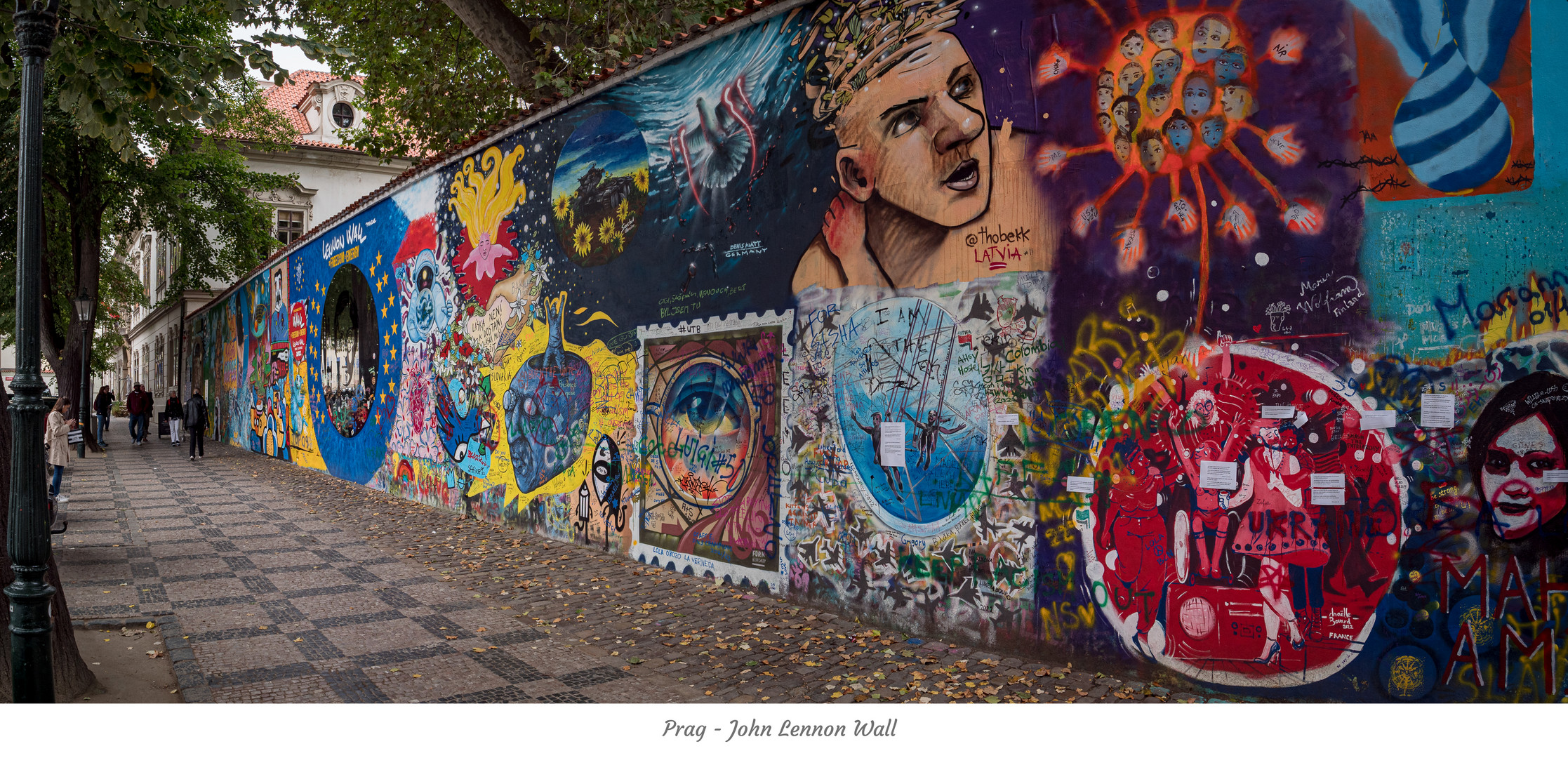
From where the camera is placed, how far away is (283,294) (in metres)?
19.2

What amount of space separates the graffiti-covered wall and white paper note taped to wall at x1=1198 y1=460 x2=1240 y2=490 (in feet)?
0.07

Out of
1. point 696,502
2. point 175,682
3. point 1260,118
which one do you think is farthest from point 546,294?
point 1260,118

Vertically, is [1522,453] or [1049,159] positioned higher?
Answer: [1049,159]

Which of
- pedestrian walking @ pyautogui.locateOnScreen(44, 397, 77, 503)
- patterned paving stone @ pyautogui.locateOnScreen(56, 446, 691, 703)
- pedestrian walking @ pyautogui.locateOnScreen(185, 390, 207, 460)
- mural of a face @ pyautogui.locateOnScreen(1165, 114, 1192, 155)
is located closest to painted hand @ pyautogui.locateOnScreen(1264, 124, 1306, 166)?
mural of a face @ pyautogui.locateOnScreen(1165, 114, 1192, 155)

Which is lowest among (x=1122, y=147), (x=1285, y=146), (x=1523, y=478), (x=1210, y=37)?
(x=1523, y=478)

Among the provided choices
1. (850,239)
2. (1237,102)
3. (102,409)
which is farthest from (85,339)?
(1237,102)

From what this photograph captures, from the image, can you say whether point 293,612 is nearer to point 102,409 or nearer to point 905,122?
point 905,122

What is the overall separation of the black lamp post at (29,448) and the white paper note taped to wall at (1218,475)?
5.46 m

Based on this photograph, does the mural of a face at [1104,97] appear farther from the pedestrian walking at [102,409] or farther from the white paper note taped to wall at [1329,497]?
the pedestrian walking at [102,409]

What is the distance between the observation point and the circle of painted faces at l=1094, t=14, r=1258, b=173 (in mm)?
4695

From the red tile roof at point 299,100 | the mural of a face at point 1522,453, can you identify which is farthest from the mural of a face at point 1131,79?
the red tile roof at point 299,100

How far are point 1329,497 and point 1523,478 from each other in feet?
2.58

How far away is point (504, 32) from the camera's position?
1192cm

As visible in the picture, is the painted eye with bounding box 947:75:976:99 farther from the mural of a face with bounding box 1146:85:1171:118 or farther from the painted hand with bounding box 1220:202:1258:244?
the painted hand with bounding box 1220:202:1258:244
